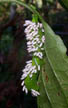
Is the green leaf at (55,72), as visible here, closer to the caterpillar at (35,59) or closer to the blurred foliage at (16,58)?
the caterpillar at (35,59)

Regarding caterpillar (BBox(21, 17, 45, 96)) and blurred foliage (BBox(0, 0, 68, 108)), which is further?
blurred foliage (BBox(0, 0, 68, 108))

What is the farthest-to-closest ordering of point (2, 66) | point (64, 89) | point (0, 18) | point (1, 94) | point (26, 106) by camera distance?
1. point (0, 18)
2. point (2, 66)
3. point (1, 94)
4. point (26, 106)
5. point (64, 89)

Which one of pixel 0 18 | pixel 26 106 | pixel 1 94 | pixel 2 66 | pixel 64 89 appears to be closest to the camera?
pixel 64 89

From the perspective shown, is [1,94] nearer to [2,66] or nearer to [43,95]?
[2,66]

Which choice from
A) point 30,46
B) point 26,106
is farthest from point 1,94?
point 30,46

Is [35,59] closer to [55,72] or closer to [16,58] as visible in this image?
[55,72]

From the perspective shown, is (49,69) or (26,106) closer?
(49,69)

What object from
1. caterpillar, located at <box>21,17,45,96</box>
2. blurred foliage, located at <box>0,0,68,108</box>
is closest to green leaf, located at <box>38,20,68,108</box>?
caterpillar, located at <box>21,17,45,96</box>

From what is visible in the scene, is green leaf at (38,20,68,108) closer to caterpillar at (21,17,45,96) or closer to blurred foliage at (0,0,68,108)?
caterpillar at (21,17,45,96)

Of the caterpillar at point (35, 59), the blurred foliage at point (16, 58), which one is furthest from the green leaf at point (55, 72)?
the blurred foliage at point (16, 58)
